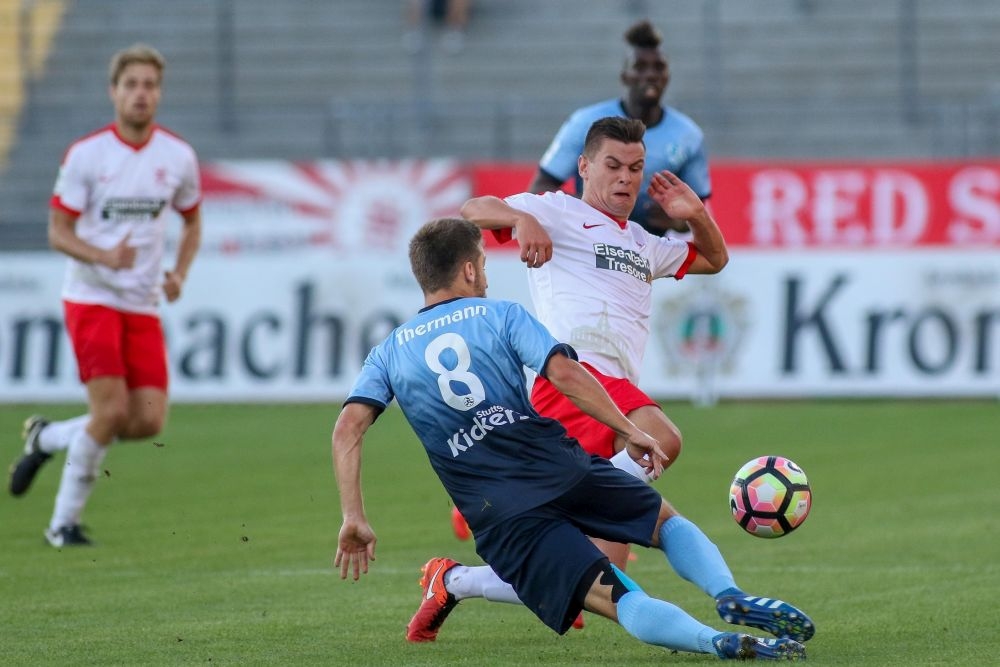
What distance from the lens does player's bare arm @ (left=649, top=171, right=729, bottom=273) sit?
22.7 feet

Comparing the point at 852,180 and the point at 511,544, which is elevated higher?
the point at 852,180

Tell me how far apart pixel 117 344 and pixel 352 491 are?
4.44m

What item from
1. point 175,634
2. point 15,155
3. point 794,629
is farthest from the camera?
point 15,155

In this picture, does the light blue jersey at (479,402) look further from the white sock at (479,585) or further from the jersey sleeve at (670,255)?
the jersey sleeve at (670,255)

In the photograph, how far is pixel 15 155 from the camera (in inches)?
943

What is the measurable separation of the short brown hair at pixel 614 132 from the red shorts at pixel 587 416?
2.91 feet

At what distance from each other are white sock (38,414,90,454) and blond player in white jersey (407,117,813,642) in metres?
3.92

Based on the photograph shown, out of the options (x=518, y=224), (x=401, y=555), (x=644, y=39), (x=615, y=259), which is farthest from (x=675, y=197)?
(x=401, y=555)

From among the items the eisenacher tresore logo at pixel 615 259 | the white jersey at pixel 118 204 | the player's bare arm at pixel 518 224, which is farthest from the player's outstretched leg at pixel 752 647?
the white jersey at pixel 118 204

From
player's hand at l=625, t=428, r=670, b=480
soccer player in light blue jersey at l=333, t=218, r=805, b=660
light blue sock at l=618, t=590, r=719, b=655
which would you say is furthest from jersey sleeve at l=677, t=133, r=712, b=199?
light blue sock at l=618, t=590, r=719, b=655

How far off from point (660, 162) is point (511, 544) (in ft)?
12.0

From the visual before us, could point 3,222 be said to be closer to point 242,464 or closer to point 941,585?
point 242,464

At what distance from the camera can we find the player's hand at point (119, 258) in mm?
9688

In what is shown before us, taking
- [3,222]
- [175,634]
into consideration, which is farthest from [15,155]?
[175,634]
